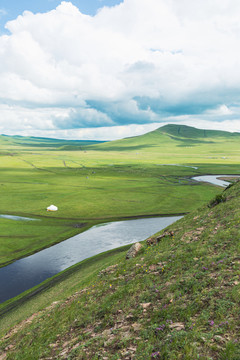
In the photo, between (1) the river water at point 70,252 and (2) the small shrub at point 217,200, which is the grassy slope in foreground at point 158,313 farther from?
(1) the river water at point 70,252

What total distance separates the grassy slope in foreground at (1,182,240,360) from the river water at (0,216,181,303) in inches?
904

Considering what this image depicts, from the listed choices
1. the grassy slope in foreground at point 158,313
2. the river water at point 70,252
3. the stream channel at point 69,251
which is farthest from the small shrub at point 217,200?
the stream channel at point 69,251

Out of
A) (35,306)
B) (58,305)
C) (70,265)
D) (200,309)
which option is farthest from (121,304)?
(70,265)

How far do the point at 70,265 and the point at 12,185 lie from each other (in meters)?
104

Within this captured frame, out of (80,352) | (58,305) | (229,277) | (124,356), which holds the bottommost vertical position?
(58,305)

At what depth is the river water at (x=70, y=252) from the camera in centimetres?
4384

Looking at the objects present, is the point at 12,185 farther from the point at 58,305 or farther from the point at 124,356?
the point at 124,356

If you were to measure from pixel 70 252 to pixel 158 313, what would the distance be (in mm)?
46083

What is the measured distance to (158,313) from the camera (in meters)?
14.6

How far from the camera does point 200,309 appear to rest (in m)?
13.6

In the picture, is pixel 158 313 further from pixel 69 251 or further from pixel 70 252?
pixel 69 251

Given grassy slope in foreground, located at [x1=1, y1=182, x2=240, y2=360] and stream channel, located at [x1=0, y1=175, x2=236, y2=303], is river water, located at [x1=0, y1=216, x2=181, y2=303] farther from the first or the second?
grassy slope in foreground, located at [x1=1, y1=182, x2=240, y2=360]

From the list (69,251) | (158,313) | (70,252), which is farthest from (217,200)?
(69,251)

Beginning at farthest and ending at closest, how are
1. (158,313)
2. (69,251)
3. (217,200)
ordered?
(69,251)
(217,200)
(158,313)
